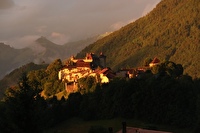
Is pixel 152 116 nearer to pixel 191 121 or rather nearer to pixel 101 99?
pixel 191 121

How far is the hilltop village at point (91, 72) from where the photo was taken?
4555 inches

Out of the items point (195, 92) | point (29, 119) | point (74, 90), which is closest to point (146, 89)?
point (195, 92)

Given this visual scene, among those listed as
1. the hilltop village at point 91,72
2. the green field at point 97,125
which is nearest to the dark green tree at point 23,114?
the green field at point 97,125

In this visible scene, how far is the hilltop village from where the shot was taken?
4555 inches

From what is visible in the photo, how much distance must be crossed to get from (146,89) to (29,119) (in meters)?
62.2

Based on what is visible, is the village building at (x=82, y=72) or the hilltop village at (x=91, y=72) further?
the village building at (x=82, y=72)

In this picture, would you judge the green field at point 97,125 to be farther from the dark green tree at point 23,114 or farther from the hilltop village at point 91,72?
the dark green tree at point 23,114

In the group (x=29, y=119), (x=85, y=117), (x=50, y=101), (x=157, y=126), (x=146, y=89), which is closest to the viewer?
(x=29, y=119)

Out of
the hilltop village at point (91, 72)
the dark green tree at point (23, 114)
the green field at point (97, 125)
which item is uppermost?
the hilltop village at point (91, 72)

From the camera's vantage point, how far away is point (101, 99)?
102500mm

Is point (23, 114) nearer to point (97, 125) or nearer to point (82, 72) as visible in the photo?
point (97, 125)

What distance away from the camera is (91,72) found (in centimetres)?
12575

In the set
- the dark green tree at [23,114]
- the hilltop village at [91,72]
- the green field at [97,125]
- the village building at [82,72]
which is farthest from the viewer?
the village building at [82,72]

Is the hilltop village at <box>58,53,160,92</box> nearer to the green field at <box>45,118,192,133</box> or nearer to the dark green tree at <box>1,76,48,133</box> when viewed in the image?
the green field at <box>45,118,192,133</box>
